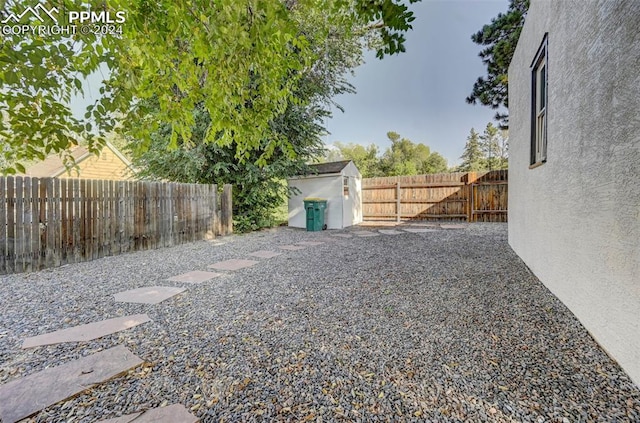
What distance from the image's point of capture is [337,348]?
80.2 inches

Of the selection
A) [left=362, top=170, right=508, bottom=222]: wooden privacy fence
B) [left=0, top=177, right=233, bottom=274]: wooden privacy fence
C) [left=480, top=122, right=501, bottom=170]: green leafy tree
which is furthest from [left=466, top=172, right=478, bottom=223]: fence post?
[left=480, top=122, right=501, bottom=170]: green leafy tree

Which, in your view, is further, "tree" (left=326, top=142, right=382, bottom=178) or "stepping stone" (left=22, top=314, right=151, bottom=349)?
"tree" (left=326, top=142, right=382, bottom=178)

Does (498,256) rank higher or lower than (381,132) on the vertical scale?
lower

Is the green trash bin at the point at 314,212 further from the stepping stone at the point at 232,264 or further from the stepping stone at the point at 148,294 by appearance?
the stepping stone at the point at 148,294

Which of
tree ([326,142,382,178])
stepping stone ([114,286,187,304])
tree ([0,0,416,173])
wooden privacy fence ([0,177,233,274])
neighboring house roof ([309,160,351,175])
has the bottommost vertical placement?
stepping stone ([114,286,187,304])

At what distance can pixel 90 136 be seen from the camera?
4.37 feet

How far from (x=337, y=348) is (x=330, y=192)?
7.72 metres

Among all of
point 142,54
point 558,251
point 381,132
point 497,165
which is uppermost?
point 381,132

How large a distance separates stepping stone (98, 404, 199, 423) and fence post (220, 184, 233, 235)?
7021 mm

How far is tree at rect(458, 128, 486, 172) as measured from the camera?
25438 millimetres

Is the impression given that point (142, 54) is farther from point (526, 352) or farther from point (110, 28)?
point (526, 352)

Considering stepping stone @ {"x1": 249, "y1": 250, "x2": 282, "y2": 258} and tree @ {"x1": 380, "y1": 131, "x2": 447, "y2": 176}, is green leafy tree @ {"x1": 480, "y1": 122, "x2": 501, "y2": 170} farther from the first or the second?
stepping stone @ {"x1": 249, "y1": 250, "x2": 282, "y2": 258}

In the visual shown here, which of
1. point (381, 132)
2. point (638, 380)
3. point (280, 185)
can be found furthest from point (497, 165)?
point (638, 380)

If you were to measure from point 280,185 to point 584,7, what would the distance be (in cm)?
759
